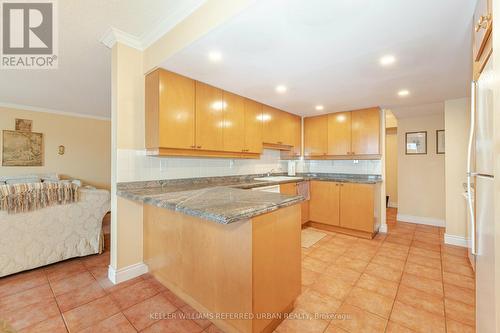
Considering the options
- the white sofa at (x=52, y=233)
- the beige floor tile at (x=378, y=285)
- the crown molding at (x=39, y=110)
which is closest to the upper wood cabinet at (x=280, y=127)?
the beige floor tile at (x=378, y=285)

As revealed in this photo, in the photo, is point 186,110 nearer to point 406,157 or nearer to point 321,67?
point 321,67

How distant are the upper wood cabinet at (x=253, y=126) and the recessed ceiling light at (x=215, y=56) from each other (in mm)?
1150

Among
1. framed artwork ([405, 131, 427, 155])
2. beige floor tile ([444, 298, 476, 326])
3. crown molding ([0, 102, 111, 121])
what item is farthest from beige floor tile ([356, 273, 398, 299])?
crown molding ([0, 102, 111, 121])

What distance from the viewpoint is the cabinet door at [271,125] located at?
338cm

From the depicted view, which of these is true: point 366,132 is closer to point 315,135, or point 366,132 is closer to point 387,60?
point 315,135

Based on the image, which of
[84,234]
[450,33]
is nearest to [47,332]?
[84,234]

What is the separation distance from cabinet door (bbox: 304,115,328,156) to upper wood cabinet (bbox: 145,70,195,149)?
2516 mm

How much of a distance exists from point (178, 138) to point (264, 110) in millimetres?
1631

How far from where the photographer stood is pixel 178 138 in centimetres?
220

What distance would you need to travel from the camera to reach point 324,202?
11.7 feet

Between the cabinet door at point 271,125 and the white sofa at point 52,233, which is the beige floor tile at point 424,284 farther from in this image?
the white sofa at point 52,233

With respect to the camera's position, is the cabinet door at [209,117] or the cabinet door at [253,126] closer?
the cabinet door at [209,117]

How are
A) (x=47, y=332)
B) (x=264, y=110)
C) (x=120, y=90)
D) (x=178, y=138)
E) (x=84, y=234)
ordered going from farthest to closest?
1. (x=264, y=110)
2. (x=84, y=234)
3. (x=178, y=138)
4. (x=120, y=90)
5. (x=47, y=332)

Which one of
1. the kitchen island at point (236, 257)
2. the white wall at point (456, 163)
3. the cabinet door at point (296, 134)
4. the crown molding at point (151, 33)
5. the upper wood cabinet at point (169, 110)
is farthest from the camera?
the cabinet door at point (296, 134)
